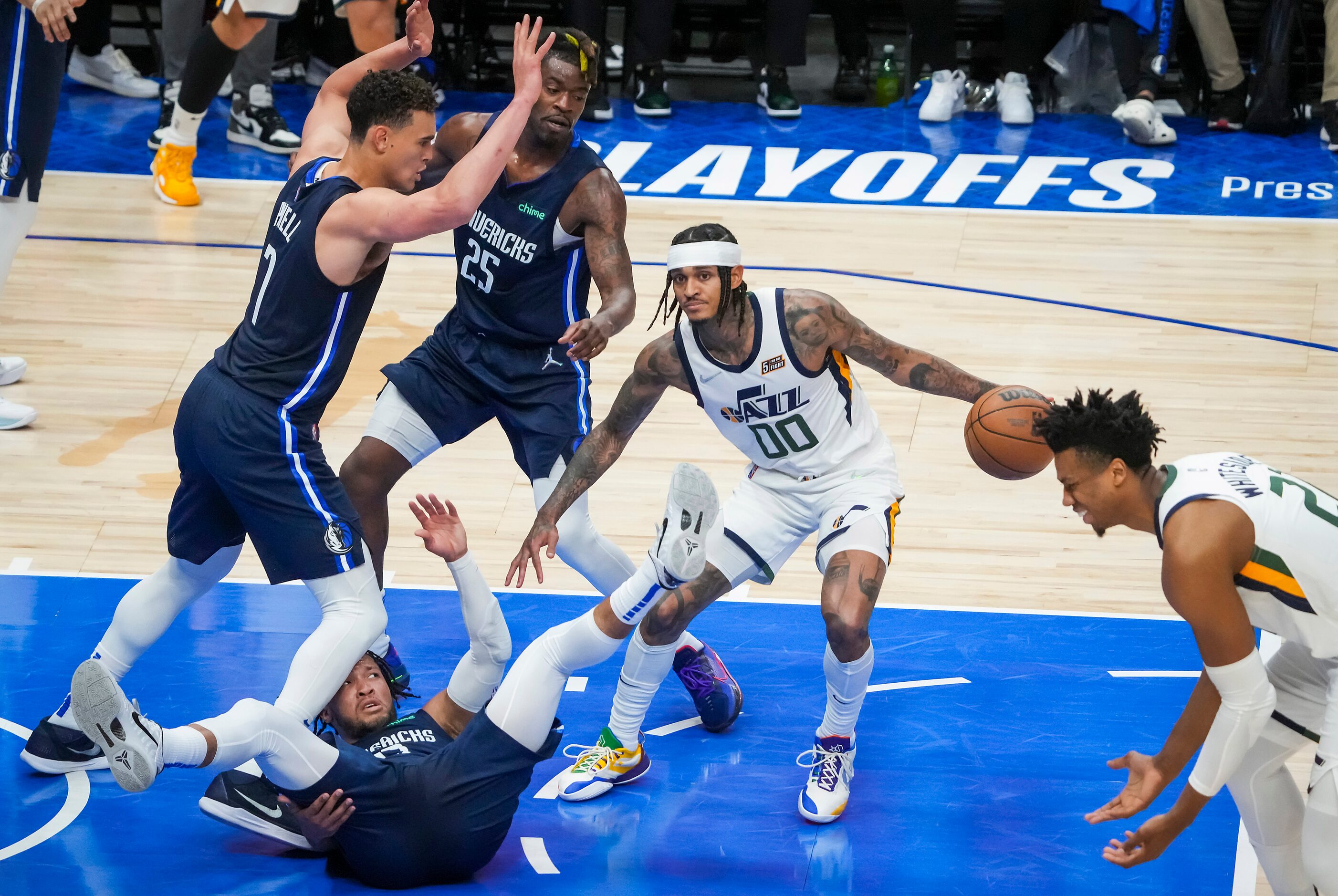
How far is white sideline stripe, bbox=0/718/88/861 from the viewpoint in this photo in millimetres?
4738

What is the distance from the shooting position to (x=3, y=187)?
7.00 meters

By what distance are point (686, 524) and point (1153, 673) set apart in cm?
216

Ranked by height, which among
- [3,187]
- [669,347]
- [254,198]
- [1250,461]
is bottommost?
[254,198]

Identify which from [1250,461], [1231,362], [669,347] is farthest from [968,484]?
[1250,461]

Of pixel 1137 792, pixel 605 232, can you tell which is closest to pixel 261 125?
pixel 605 232

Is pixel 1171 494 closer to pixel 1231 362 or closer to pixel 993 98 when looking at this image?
pixel 1231 362

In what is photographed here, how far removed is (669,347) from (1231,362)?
4.22 meters

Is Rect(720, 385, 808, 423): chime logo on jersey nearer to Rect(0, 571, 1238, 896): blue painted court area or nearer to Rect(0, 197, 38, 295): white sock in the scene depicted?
Rect(0, 571, 1238, 896): blue painted court area

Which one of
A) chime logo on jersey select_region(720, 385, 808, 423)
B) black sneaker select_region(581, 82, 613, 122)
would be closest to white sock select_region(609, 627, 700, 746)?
chime logo on jersey select_region(720, 385, 808, 423)

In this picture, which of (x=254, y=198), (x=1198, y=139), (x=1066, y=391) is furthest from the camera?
Result: (x=1198, y=139)

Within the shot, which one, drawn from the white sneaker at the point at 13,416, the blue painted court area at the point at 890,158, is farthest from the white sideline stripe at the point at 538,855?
the blue painted court area at the point at 890,158

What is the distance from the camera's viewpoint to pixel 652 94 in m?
11.9

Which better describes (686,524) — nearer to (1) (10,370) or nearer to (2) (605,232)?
(2) (605,232)

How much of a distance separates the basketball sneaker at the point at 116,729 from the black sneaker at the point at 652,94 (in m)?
8.48
